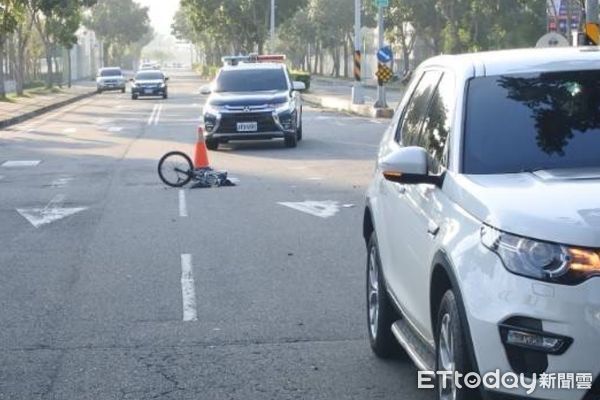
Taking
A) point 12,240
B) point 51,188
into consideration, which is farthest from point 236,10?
point 12,240

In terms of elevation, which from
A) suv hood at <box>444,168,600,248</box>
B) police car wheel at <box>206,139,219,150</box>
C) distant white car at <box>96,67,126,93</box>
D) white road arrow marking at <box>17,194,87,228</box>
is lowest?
distant white car at <box>96,67,126,93</box>

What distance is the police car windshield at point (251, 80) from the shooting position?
82.2 ft

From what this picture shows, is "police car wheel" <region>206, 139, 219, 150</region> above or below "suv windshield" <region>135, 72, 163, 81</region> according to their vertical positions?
above

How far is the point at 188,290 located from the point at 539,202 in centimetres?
527

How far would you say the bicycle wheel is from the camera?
1711cm

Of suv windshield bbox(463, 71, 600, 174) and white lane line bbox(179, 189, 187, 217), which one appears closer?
suv windshield bbox(463, 71, 600, 174)

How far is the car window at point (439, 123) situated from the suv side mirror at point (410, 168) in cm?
10

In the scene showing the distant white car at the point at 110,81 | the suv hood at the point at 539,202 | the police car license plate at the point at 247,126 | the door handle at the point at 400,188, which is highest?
the suv hood at the point at 539,202

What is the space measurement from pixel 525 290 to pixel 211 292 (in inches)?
208

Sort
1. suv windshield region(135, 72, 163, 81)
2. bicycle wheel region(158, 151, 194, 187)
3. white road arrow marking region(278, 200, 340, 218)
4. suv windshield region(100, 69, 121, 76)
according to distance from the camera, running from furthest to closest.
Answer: suv windshield region(100, 69, 121, 76), suv windshield region(135, 72, 163, 81), bicycle wheel region(158, 151, 194, 187), white road arrow marking region(278, 200, 340, 218)

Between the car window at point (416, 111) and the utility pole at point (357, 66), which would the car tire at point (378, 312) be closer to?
the car window at point (416, 111)

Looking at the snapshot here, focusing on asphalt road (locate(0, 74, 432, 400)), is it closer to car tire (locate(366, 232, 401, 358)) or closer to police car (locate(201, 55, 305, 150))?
car tire (locate(366, 232, 401, 358))

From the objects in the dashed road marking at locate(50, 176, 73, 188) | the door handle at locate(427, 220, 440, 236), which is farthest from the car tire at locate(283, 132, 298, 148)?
the door handle at locate(427, 220, 440, 236)

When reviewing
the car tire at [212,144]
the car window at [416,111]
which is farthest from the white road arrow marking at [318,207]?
the car tire at [212,144]
